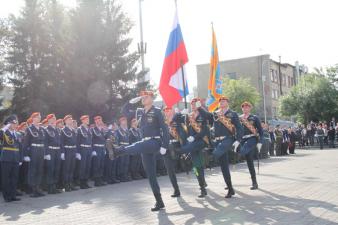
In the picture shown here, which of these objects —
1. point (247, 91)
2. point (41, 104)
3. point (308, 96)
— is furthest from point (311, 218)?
point (247, 91)

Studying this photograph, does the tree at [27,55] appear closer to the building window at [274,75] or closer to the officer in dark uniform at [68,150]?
the officer in dark uniform at [68,150]

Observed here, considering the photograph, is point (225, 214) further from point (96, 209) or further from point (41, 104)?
point (41, 104)

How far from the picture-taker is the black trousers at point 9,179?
35.5 ft

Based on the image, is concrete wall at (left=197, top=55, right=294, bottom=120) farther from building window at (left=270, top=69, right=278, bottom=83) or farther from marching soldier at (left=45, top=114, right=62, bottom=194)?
marching soldier at (left=45, top=114, right=62, bottom=194)

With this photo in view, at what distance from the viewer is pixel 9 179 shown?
10.9 m

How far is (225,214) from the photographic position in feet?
23.7

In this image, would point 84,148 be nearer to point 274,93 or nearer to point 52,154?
point 52,154

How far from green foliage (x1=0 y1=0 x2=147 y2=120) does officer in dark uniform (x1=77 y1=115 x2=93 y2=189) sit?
1178 cm

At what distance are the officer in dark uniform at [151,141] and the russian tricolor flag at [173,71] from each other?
3038 mm

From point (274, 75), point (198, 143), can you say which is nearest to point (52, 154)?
point (198, 143)

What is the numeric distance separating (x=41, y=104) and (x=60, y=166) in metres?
14.2

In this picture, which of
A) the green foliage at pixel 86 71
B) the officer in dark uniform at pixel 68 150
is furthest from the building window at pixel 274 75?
the officer in dark uniform at pixel 68 150

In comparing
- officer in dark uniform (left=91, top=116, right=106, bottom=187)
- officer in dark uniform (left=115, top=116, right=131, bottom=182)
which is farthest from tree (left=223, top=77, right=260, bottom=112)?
officer in dark uniform (left=91, top=116, right=106, bottom=187)

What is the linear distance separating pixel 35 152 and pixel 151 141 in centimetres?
465
